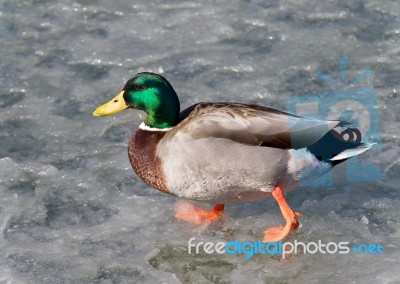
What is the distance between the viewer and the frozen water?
484 centimetres

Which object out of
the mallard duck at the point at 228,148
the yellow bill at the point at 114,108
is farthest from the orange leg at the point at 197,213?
the yellow bill at the point at 114,108

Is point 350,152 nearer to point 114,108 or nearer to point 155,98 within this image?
point 155,98

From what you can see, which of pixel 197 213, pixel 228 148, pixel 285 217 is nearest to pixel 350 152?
pixel 285 217

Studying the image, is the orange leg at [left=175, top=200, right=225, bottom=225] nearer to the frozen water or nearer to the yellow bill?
the frozen water

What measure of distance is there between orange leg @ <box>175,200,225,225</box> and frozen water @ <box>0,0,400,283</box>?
0.07m

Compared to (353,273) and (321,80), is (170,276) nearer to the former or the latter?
(353,273)

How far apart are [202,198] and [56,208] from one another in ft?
3.16

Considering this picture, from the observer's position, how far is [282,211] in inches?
198

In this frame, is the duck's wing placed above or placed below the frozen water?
above

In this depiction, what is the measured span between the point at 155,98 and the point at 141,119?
1268 mm

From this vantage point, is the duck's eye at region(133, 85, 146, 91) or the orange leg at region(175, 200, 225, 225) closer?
the duck's eye at region(133, 85, 146, 91)

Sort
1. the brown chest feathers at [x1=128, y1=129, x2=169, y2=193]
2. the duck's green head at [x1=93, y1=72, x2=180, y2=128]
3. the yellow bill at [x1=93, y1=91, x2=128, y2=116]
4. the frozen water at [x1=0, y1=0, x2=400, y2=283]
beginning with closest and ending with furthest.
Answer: the frozen water at [x1=0, y1=0, x2=400, y2=283], the brown chest feathers at [x1=128, y1=129, x2=169, y2=193], the duck's green head at [x1=93, y1=72, x2=180, y2=128], the yellow bill at [x1=93, y1=91, x2=128, y2=116]

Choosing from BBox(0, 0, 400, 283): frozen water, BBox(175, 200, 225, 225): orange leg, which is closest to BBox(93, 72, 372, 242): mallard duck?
BBox(175, 200, 225, 225): orange leg

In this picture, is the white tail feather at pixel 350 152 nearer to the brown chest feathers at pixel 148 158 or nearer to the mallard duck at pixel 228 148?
the mallard duck at pixel 228 148
